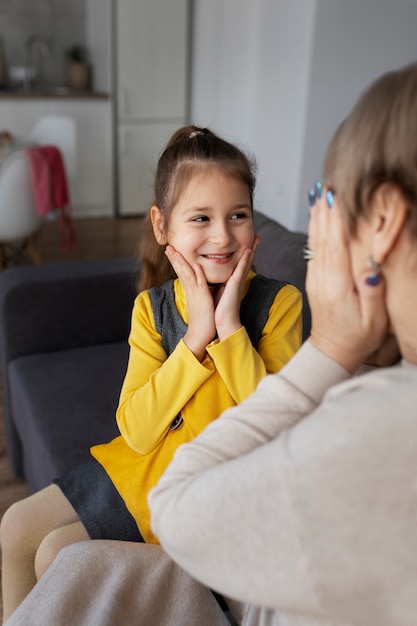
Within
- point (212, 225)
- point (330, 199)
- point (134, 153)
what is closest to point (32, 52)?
point (134, 153)

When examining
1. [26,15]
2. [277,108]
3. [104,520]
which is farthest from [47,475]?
[26,15]

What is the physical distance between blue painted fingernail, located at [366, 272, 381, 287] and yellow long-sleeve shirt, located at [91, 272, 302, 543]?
1.48 ft

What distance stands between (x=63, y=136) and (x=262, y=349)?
145 inches

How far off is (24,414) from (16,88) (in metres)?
4.34

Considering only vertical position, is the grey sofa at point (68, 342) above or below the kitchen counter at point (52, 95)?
A: below

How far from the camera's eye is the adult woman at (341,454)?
566 millimetres

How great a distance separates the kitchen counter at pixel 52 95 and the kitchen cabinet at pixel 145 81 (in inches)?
8.1

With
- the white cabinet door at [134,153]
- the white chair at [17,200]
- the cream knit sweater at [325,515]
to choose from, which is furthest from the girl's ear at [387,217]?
the white cabinet door at [134,153]

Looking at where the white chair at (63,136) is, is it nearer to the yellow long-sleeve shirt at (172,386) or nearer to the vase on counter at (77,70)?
the vase on counter at (77,70)

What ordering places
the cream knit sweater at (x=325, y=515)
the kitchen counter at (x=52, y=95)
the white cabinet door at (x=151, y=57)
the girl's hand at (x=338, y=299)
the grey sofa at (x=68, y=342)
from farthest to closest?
1. the white cabinet door at (x=151, y=57)
2. the kitchen counter at (x=52, y=95)
3. the grey sofa at (x=68, y=342)
4. the girl's hand at (x=338, y=299)
5. the cream knit sweater at (x=325, y=515)

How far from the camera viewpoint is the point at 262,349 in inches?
46.5

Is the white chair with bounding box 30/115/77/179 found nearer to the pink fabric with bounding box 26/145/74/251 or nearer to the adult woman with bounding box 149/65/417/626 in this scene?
the pink fabric with bounding box 26/145/74/251

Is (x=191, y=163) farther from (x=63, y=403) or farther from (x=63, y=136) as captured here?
(x=63, y=136)

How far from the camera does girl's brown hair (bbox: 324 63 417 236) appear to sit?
23.0 inches
